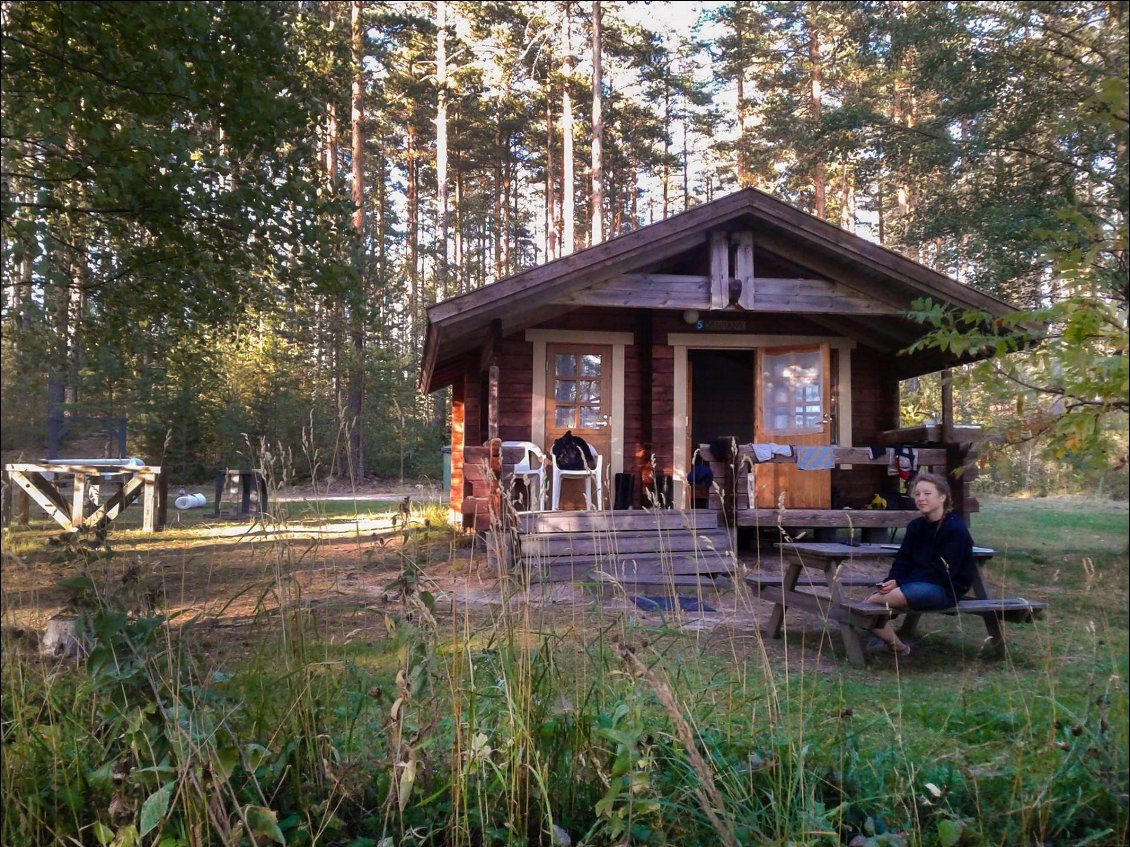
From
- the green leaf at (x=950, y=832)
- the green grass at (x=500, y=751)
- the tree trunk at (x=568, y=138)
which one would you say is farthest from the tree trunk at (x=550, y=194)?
the green leaf at (x=950, y=832)

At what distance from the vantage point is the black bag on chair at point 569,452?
30.1 feet

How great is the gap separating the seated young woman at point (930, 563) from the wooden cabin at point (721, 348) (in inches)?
135

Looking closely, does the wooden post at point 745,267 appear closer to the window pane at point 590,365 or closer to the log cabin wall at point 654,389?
the log cabin wall at point 654,389

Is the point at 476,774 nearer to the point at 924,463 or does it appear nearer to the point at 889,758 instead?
the point at 889,758

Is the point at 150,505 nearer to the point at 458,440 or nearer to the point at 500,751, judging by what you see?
the point at 458,440

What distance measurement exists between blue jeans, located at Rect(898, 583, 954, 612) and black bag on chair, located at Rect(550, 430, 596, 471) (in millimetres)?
5140

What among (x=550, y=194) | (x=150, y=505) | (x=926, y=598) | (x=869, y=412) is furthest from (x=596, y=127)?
(x=926, y=598)

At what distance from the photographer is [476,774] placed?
6.82ft

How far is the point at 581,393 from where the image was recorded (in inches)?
391

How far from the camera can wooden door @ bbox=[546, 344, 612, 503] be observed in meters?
9.81

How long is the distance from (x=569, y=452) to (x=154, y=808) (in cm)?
747

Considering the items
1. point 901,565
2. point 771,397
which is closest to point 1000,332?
point 901,565

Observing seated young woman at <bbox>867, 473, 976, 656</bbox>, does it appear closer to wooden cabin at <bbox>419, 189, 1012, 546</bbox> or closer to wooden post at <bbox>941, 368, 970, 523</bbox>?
wooden cabin at <bbox>419, 189, 1012, 546</bbox>

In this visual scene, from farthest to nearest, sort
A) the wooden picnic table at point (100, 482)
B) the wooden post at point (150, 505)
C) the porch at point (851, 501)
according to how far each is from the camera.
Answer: the porch at point (851, 501)
the wooden post at point (150, 505)
the wooden picnic table at point (100, 482)
